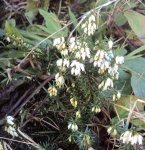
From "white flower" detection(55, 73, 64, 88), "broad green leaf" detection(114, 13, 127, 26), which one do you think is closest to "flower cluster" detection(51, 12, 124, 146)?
"white flower" detection(55, 73, 64, 88)

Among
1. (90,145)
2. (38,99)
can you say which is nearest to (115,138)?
(90,145)

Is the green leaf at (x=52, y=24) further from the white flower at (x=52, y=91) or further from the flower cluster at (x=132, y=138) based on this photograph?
the flower cluster at (x=132, y=138)

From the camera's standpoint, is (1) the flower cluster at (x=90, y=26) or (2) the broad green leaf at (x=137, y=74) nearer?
(1) the flower cluster at (x=90, y=26)

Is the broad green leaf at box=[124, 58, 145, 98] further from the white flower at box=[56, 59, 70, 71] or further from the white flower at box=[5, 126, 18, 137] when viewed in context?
the white flower at box=[5, 126, 18, 137]

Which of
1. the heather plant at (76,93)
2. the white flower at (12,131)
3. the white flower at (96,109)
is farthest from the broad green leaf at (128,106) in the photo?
the white flower at (12,131)

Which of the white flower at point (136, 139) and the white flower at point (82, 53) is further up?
the white flower at point (82, 53)

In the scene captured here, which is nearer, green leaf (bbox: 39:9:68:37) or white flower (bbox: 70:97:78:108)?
white flower (bbox: 70:97:78:108)

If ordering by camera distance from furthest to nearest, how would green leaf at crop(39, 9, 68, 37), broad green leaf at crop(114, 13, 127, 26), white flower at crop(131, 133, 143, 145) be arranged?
1. broad green leaf at crop(114, 13, 127, 26)
2. green leaf at crop(39, 9, 68, 37)
3. white flower at crop(131, 133, 143, 145)

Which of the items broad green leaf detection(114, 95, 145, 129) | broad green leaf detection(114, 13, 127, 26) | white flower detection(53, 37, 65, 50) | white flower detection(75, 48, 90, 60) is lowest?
broad green leaf detection(114, 95, 145, 129)
